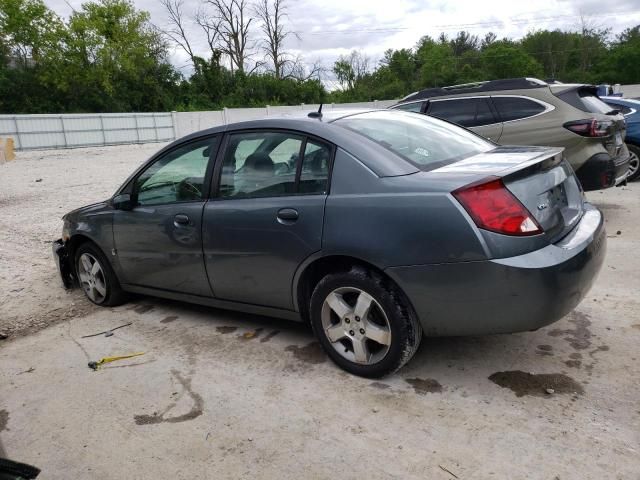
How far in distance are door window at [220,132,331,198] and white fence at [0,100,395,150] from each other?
2349 centimetres

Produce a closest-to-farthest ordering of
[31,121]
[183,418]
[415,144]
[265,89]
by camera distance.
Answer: [183,418]
[415,144]
[31,121]
[265,89]

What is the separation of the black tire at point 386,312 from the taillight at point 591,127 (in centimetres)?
458

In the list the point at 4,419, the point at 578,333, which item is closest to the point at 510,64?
the point at 578,333

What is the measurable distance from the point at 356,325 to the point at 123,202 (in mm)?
2295

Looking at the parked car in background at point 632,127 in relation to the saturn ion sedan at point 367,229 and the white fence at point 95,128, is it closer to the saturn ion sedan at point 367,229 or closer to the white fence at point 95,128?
the saturn ion sedan at point 367,229

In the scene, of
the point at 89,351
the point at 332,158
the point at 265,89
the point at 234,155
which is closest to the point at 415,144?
the point at 332,158

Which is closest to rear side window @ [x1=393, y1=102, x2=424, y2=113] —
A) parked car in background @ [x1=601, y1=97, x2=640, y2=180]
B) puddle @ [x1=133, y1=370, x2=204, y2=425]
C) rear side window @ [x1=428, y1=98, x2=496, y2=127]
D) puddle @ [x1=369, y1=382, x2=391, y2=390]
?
rear side window @ [x1=428, y1=98, x2=496, y2=127]

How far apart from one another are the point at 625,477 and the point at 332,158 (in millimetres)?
2119

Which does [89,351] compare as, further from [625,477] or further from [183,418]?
[625,477]

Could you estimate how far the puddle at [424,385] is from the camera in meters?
3.02

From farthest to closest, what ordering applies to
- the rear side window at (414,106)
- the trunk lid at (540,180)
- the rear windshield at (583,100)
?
the rear side window at (414,106)
the rear windshield at (583,100)
the trunk lid at (540,180)

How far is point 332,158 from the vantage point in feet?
10.5

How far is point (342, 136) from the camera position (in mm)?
3252

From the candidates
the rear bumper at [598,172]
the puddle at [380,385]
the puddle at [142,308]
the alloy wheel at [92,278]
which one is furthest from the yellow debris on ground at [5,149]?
the rear bumper at [598,172]
